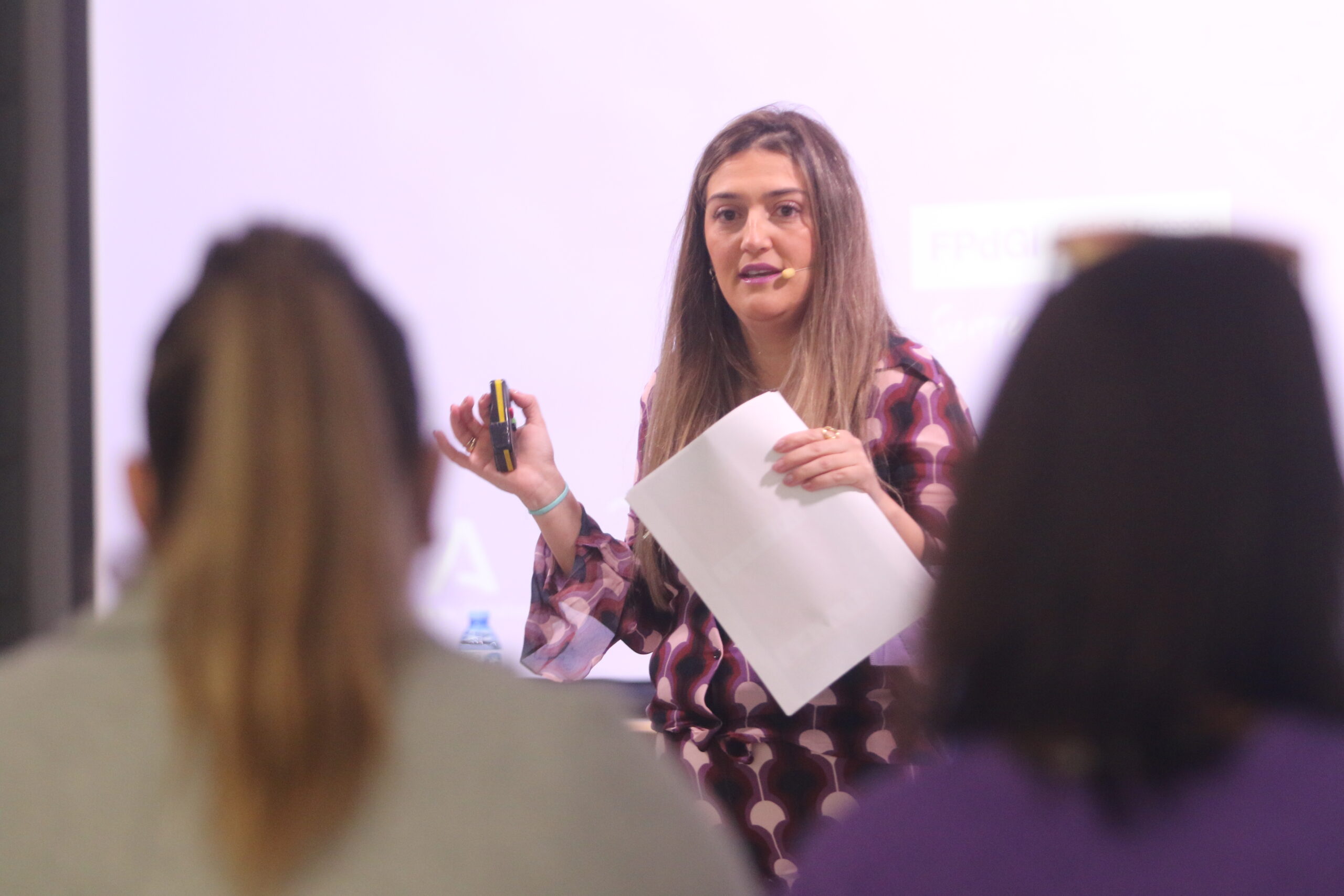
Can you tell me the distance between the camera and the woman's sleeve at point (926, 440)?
1295mm

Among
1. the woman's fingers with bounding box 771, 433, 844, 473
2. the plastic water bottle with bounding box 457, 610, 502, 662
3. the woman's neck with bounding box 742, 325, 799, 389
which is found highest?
the woman's neck with bounding box 742, 325, 799, 389

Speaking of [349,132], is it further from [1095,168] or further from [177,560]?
[177,560]

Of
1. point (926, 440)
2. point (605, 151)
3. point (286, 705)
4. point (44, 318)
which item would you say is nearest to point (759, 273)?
point (926, 440)

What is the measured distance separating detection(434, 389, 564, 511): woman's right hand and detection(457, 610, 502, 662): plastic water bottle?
785 mm

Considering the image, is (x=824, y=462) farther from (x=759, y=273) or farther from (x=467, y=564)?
(x=467, y=564)

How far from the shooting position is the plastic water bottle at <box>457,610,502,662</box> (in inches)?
87.0

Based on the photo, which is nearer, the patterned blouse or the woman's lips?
the patterned blouse

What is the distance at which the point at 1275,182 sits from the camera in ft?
6.44

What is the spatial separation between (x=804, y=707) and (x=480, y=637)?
1.08 metres

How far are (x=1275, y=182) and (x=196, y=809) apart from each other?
196cm

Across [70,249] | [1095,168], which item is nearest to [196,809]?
[1095,168]

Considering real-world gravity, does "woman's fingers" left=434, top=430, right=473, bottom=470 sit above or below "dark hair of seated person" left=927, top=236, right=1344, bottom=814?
below

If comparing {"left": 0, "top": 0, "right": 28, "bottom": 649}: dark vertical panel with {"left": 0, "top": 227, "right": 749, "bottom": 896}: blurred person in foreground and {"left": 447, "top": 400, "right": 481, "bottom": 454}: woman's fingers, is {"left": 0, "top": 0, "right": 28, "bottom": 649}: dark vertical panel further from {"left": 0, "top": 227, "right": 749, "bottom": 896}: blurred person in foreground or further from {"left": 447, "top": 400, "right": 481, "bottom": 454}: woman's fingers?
{"left": 0, "top": 227, "right": 749, "bottom": 896}: blurred person in foreground

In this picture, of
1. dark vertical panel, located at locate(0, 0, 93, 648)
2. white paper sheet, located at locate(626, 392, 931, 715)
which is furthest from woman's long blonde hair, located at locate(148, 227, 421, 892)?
dark vertical panel, located at locate(0, 0, 93, 648)
